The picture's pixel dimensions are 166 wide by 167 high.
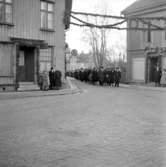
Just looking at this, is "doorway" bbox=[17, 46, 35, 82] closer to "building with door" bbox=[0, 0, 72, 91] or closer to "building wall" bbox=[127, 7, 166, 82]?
"building with door" bbox=[0, 0, 72, 91]

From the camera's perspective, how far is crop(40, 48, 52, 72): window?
72.5 feet

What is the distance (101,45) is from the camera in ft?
169

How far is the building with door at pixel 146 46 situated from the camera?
3034 centimetres

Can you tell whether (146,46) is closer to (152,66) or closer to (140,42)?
(140,42)

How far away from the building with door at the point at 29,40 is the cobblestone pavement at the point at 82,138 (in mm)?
9882

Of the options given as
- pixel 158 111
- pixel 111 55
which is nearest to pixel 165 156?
Answer: pixel 158 111

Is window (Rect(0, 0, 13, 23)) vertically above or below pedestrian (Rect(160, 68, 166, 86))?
above

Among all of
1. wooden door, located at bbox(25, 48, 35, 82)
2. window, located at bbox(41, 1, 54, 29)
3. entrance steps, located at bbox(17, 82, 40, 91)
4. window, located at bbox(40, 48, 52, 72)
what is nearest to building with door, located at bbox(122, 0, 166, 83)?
window, located at bbox(41, 1, 54, 29)

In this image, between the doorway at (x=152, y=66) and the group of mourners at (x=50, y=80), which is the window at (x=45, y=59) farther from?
the doorway at (x=152, y=66)

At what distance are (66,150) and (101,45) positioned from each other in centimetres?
4622

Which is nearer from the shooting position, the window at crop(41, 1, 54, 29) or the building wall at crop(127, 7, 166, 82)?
the window at crop(41, 1, 54, 29)

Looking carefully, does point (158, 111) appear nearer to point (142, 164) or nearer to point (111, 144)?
point (111, 144)

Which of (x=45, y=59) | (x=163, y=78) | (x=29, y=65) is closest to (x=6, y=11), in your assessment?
(x=29, y=65)

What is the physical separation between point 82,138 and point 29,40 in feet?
48.8
